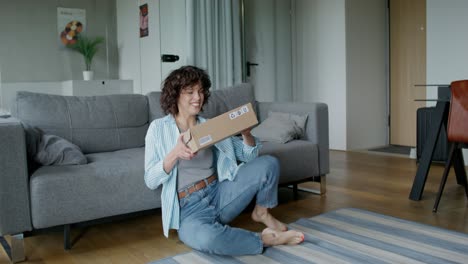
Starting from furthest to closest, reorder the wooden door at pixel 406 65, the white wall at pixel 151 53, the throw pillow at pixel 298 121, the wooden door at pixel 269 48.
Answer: the wooden door at pixel 269 48 → the wooden door at pixel 406 65 → the white wall at pixel 151 53 → the throw pillow at pixel 298 121

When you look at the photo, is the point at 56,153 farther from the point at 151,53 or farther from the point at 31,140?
the point at 151,53

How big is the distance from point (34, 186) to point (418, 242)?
5.98 feet

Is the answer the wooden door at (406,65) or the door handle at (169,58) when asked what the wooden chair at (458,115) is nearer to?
the wooden door at (406,65)

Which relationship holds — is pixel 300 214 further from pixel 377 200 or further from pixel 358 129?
pixel 358 129

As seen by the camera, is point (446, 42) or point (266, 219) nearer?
point (266, 219)

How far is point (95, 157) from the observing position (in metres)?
2.76

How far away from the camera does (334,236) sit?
245cm

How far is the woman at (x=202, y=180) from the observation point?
2.12 meters

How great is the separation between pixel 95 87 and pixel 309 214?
289 cm

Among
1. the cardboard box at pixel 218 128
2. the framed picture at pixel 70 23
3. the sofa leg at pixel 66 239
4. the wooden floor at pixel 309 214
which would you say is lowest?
the wooden floor at pixel 309 214

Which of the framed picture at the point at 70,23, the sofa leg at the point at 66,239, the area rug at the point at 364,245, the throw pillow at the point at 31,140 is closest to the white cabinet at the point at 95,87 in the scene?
the framed picture at the point at 70,23

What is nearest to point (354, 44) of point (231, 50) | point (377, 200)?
point (231, 50)

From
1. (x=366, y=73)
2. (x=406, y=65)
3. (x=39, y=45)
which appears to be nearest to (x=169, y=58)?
(x=39, y=45)

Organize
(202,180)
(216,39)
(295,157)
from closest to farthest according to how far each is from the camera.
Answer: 1. (202,180)
2. (295,157)
3. (216,39)
